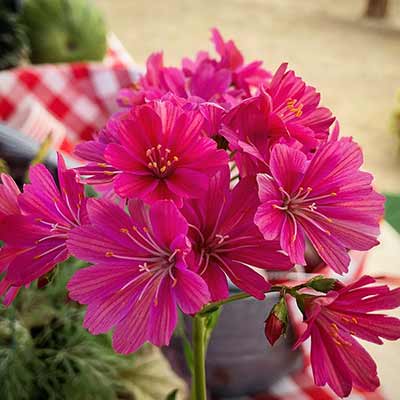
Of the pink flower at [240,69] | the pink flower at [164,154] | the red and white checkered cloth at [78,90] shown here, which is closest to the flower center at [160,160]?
the pink flower at [164,154]

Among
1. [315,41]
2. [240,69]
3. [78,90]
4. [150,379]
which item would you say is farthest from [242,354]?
[315,41]

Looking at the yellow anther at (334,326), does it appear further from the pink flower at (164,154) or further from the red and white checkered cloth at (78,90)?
the red and white checkered cloth at (78,90)

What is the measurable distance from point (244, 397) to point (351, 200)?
1.52 feet

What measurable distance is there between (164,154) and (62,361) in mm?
229

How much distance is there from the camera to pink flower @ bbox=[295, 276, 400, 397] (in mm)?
301

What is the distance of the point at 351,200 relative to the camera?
1.01ft

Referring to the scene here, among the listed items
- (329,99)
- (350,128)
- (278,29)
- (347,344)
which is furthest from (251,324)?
(278,29)

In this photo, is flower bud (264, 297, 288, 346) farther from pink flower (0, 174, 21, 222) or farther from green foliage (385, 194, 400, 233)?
green foliage (385, 194, 400, 233)

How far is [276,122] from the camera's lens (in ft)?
1.06

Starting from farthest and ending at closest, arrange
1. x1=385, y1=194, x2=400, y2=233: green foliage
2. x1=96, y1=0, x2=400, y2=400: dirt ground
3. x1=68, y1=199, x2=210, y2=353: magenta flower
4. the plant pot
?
x1=96, y1=0, x2=400, y2=400: dirt ground
x1=385, y1=194, x2=400, y2=233: green foliage
the plant pot
x1=68, y1=199, x2=210, y2=353: magenta flower

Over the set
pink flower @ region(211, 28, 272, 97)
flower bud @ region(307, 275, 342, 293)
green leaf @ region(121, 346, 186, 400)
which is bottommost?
green leaf @ region(121, 346, 186, 400)

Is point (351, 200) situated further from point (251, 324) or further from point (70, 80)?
point (70, 80)

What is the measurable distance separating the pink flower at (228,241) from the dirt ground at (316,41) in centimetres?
175

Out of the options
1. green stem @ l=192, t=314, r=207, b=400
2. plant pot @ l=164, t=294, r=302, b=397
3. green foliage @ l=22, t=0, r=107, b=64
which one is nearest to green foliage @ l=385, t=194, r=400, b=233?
plant pot @ l=164, t=294, r=302, b=397
